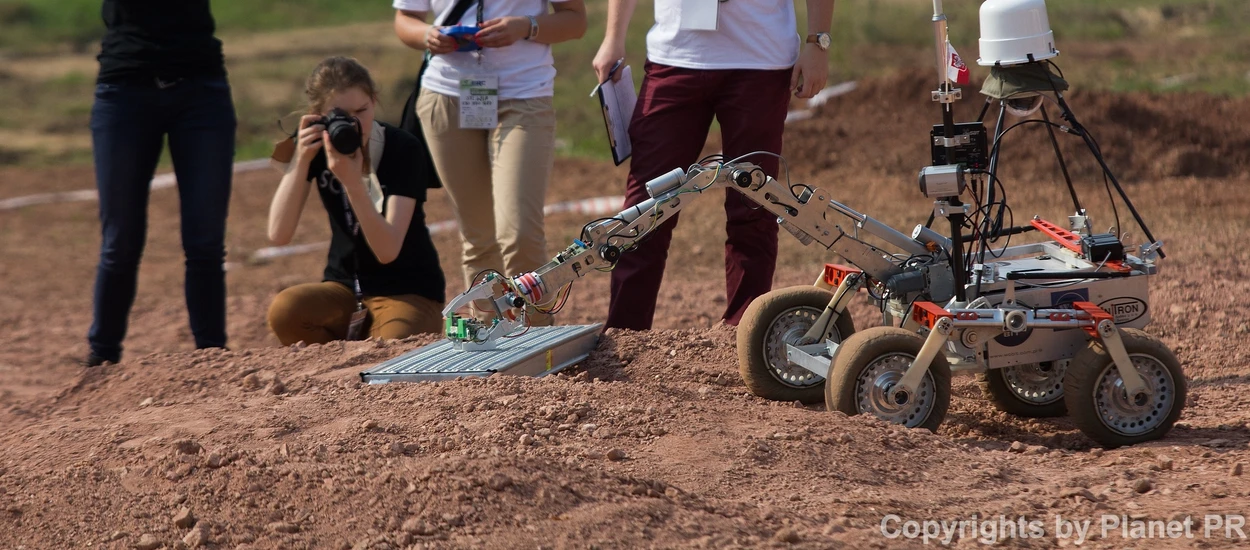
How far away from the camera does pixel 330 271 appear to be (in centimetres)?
539

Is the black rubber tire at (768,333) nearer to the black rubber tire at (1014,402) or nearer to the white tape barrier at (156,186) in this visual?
the black rubber tire at (1014,402)

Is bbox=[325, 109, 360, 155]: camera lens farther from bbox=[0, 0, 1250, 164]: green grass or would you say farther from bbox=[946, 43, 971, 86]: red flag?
bbox=[0, 0, 1250, 164]: green grass

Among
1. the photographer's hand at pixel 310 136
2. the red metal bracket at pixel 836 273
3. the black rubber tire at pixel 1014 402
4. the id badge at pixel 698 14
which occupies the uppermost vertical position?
the id badge at pixel 698 14

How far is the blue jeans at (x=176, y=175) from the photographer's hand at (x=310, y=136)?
2.12 ft

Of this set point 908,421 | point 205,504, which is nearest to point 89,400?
point 205,504

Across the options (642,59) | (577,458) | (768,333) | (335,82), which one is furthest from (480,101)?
(642,59)

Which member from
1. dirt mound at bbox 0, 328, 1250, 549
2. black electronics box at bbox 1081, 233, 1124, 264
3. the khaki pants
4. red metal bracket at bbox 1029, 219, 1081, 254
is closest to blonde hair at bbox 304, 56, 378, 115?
the khaki pants

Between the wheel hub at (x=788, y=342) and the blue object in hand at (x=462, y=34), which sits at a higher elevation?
the blue object in hand at (x=462, y=34)

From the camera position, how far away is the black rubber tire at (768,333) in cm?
411

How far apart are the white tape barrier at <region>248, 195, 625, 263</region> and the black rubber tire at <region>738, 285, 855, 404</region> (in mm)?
5332

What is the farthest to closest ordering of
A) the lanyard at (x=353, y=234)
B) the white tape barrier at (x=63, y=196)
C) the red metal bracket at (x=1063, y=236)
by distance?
the white tape barrier at (x=63, y=196) → the lanyard at (x=353, y=234) → the red metal bracket at (x=1063, y=236)

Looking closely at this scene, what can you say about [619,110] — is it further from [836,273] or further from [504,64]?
[836,273]

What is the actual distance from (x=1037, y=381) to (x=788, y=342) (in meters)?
0.81

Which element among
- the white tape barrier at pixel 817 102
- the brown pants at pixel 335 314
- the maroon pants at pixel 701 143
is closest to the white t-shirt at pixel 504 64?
the maroon pants at pixel 701 143
